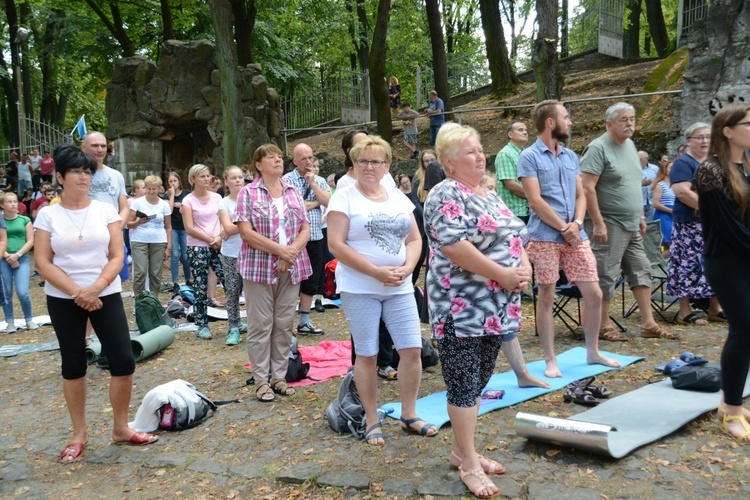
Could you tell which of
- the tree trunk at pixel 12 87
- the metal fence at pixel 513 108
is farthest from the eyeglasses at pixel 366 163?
the tree trunk at pixel 12 87

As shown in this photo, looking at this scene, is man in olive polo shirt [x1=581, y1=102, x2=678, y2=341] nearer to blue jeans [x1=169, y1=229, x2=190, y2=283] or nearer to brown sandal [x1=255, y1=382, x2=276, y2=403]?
brown sandal [x1=255, y1=382, x2=276, y2=403]

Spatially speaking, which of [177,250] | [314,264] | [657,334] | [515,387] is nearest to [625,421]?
[515,387]

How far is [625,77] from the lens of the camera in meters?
20.0

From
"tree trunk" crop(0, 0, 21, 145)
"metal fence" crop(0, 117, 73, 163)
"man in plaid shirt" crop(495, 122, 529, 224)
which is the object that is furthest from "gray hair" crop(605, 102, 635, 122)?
"tree trunk" crop(0, 0, 21, 145)

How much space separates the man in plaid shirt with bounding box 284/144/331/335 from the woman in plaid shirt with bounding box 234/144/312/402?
1.01 metres

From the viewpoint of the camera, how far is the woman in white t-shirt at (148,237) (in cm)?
1031

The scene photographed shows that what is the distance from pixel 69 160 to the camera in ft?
15.6

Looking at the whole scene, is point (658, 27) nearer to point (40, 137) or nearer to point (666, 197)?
point (666, 197)

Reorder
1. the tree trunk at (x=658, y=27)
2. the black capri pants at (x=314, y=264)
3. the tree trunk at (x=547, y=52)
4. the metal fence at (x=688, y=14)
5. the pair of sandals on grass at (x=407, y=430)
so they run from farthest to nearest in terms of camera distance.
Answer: the tree trunk at (x=658, y=27)
the metal fence at (x=688, y=14)
the tree trunk at (x=547, y=52)
the black capri pants at (x=314, y=264)
the pair of sandals on grass at (x=407, y=430)

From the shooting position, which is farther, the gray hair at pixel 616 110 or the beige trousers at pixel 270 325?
the gray hair at pixel 616 110

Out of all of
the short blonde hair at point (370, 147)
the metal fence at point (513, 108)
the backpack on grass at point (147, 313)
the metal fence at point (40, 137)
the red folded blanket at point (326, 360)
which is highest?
the metal fence at point (40, 137)

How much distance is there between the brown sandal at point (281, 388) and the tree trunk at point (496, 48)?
17.6 meters

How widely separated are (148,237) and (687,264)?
287 inches

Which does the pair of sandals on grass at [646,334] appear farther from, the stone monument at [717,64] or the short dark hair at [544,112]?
the stone monument at [717,64]
